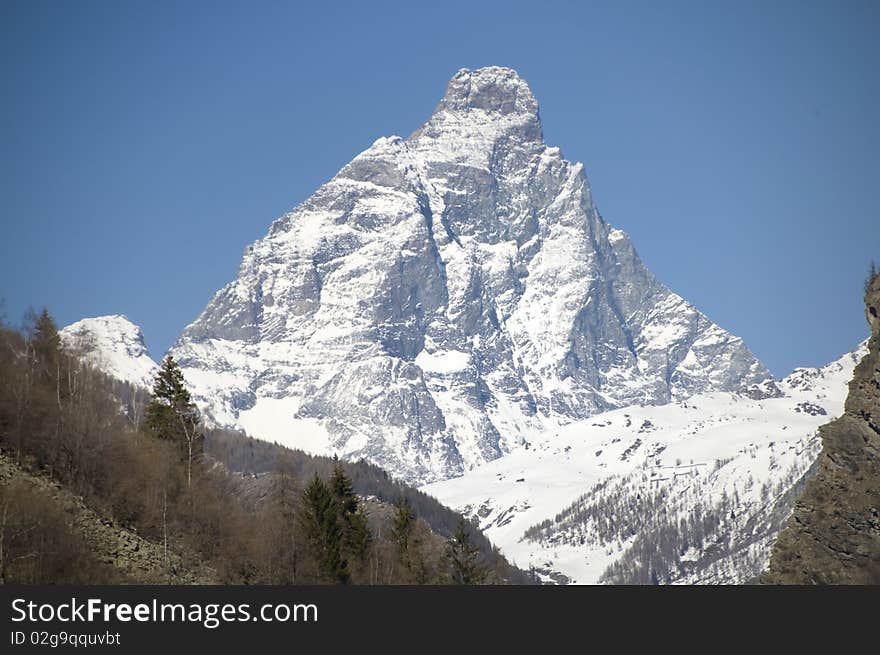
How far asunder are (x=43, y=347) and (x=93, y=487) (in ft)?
54.7

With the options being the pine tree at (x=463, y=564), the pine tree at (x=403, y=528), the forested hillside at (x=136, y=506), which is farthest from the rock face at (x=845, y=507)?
the forested hillside at (x=136, y=506)

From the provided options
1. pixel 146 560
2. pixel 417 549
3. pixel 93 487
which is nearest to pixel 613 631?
pixel 146 560

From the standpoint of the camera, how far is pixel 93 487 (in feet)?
227

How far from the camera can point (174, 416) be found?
88.6m

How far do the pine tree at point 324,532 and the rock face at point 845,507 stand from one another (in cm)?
7471

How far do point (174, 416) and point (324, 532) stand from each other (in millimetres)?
15289

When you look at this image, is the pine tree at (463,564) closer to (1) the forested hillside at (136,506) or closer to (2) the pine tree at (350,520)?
(1) the forested hillside at (136,506)

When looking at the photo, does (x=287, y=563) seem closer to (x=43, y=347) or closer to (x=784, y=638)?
(x=43, y=347)

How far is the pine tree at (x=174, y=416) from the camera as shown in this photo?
285ft

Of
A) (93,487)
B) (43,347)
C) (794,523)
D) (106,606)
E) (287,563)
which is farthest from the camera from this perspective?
(794,523)

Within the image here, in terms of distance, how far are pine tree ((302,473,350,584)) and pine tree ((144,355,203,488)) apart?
27.5 feet

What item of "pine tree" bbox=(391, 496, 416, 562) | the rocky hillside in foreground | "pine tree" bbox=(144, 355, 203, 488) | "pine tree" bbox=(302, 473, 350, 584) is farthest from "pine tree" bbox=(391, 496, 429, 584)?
the rocky hillside in foreground

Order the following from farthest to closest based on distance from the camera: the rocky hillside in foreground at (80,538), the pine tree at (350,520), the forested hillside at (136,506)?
the pine tree at (350,520)
the forested hillside at (136,506)
the rocky hillside in foreground at (80,538)

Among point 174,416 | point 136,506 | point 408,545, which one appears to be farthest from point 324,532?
point 174,416
